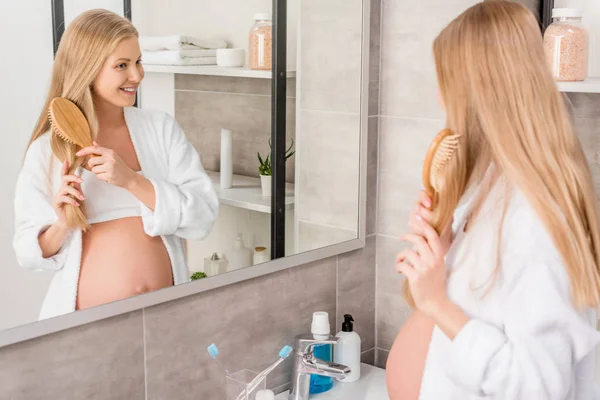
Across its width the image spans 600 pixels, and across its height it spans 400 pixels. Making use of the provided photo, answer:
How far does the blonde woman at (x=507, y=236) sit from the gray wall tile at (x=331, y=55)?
1.69 feet

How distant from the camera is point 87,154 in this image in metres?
1.26

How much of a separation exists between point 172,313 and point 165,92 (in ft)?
1.38

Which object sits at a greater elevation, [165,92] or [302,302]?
[165,92]

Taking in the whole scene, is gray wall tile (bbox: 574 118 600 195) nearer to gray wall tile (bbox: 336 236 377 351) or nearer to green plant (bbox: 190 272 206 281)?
gray wall tile (bbox: 336 236 377 351)

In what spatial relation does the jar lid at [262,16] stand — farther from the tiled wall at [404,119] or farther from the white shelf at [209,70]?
the tiled wall at [404,119]

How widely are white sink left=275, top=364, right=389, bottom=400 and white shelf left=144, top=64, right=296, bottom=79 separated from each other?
72 centimetres

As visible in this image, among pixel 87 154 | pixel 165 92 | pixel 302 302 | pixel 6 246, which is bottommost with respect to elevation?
pixel 302 302

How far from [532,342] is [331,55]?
94cm

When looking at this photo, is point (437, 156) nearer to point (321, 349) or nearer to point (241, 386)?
point (241, 386)

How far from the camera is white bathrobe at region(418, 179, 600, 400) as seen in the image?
1.10 m

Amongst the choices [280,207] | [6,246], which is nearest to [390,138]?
[280,207]

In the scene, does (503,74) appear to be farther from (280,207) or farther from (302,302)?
(302,302)

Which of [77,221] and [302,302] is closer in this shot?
[77,221]

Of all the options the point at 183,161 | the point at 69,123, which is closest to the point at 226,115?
the point at 183,161
